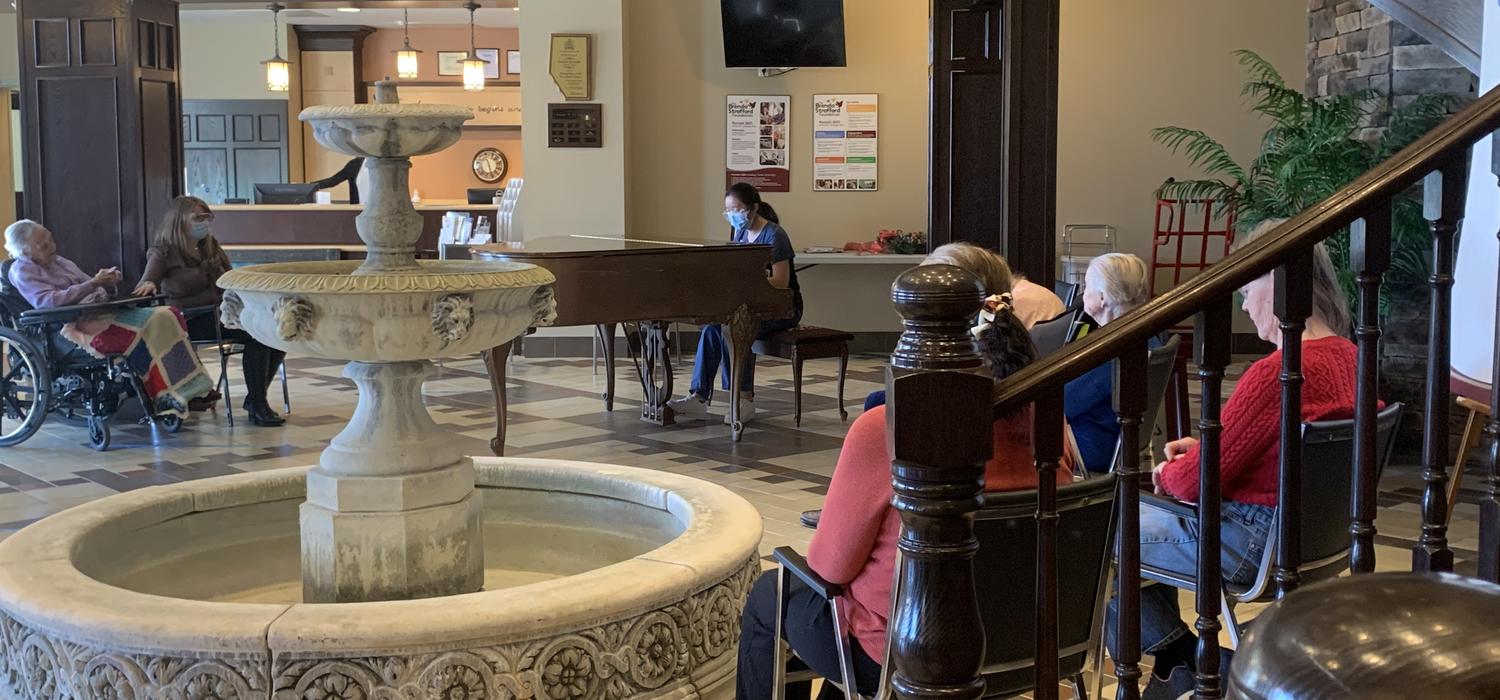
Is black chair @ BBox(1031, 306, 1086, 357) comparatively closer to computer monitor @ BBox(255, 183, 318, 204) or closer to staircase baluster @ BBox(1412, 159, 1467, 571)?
staircase baluster @ BBox(1412, 159, 1467, 571)

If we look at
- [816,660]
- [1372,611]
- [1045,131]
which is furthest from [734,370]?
[1372,611]

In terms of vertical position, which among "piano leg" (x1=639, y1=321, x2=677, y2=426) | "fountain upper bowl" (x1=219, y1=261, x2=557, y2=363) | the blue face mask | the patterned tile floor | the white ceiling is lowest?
the patterned tile floor

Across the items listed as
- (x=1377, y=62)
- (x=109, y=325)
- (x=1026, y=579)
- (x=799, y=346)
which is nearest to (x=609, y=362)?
(x=799, y=346)

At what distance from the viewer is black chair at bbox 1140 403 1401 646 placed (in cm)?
258

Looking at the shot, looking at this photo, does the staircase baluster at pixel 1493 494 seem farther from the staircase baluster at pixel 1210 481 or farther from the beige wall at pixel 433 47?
the beige wall at pixel 433 47

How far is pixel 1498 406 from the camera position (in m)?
2.02

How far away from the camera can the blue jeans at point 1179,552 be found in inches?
113

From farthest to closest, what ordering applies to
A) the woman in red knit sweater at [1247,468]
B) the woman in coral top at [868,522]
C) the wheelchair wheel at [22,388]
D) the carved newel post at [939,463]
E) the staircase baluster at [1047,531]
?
the wheelchair wheel at [22,388] → the woman in red knit sweater at [1247,468] → the woman in coral top at [868,522] → the staircase baluster at [1047,531] → the carved newel post at [939,463]

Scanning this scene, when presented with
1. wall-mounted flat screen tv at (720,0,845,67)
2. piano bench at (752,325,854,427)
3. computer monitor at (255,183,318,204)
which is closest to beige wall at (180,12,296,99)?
computer monitor at (255,183,318,204)

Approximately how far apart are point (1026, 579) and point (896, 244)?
7853mm

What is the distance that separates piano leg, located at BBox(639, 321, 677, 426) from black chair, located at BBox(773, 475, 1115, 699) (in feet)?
15.6

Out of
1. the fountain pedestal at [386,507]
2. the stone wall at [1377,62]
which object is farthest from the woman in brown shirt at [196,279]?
the stone wall at [1377,62]

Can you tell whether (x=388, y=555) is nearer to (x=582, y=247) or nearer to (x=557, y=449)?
(x=557, y=449)

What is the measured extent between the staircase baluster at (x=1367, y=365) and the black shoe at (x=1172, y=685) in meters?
1.15
